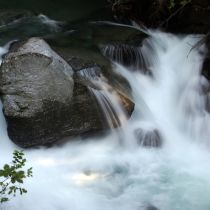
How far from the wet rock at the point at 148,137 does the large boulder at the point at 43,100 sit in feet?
1.41

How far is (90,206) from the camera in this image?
499 cm

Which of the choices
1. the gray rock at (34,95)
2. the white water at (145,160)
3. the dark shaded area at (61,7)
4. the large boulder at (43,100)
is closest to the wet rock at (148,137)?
the white water at (145,160)

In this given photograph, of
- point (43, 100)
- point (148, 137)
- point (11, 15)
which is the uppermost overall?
point (11, 15)

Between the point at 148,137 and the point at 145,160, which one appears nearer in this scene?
the point at 145,160

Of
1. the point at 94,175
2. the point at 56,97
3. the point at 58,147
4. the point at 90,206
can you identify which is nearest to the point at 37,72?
the point at 56,97

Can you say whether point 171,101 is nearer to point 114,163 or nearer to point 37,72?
point 114,163

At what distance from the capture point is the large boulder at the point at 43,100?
5598mm

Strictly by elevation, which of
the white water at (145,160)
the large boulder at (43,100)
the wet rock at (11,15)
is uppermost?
the wet rock at (11,15)

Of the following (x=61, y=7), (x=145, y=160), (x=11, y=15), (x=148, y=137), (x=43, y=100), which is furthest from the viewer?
(x=61, y=7)

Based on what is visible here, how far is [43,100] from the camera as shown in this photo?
18.5 ft

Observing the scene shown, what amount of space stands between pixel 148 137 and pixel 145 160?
400 millimetres

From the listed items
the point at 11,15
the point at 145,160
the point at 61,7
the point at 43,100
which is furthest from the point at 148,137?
the point at 61,7

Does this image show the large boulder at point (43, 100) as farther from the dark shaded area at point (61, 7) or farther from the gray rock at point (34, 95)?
the dark shaded area at point (61, 7)

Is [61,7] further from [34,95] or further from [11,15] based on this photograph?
[34,95]
